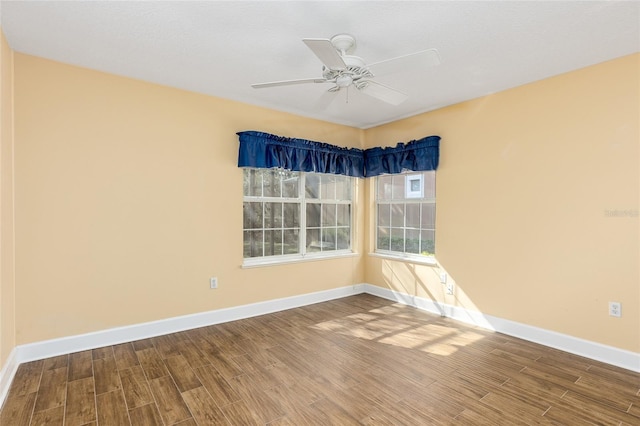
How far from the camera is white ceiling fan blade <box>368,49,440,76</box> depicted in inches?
80.1

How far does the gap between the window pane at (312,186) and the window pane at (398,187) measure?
1115mm

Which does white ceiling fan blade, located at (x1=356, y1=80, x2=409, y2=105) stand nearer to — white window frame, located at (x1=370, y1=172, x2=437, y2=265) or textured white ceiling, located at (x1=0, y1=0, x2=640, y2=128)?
textured white ceiling, located at (x1=0, y1=0, x2=640, y2=128)

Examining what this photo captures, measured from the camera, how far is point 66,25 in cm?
231

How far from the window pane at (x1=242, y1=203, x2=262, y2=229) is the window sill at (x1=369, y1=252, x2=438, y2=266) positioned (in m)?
1.90

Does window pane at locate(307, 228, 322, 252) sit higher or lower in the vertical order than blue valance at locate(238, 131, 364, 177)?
lower

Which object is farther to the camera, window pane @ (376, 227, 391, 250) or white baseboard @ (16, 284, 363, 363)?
window pane @ (376, 227, 391, 250)

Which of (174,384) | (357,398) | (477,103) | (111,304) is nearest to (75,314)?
(111,304)

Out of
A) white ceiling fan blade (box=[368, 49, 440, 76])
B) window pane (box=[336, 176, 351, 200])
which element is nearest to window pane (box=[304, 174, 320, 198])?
window pane (box=[336, 176, 351, 200])

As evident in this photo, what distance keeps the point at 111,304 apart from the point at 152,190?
1163 mm

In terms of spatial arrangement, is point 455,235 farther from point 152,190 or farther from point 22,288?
point 22,288

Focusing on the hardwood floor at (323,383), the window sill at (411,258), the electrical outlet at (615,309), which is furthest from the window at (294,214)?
the electrical outlet at (615,309)

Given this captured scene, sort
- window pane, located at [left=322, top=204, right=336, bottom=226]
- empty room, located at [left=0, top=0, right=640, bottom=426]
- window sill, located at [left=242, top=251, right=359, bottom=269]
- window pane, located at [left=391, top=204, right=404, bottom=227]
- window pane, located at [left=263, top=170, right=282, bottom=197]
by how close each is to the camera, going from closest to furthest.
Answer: empty room, located at [left=0, top=0, right=640, bottom=426]
window sill, located at [left=242, top=251, right=359, bottom=269]
window pane, located at [left=263, top=170, right=282, bottom=197]
window pane, located at [left=391, top=204, right=404, bottom=227]
window pane, located at [left=322, top=204, right=336, bottom=226]

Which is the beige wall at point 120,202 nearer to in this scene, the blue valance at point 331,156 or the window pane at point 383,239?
the blue valance at point 331,156

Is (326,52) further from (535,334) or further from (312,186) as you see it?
(535,334)
